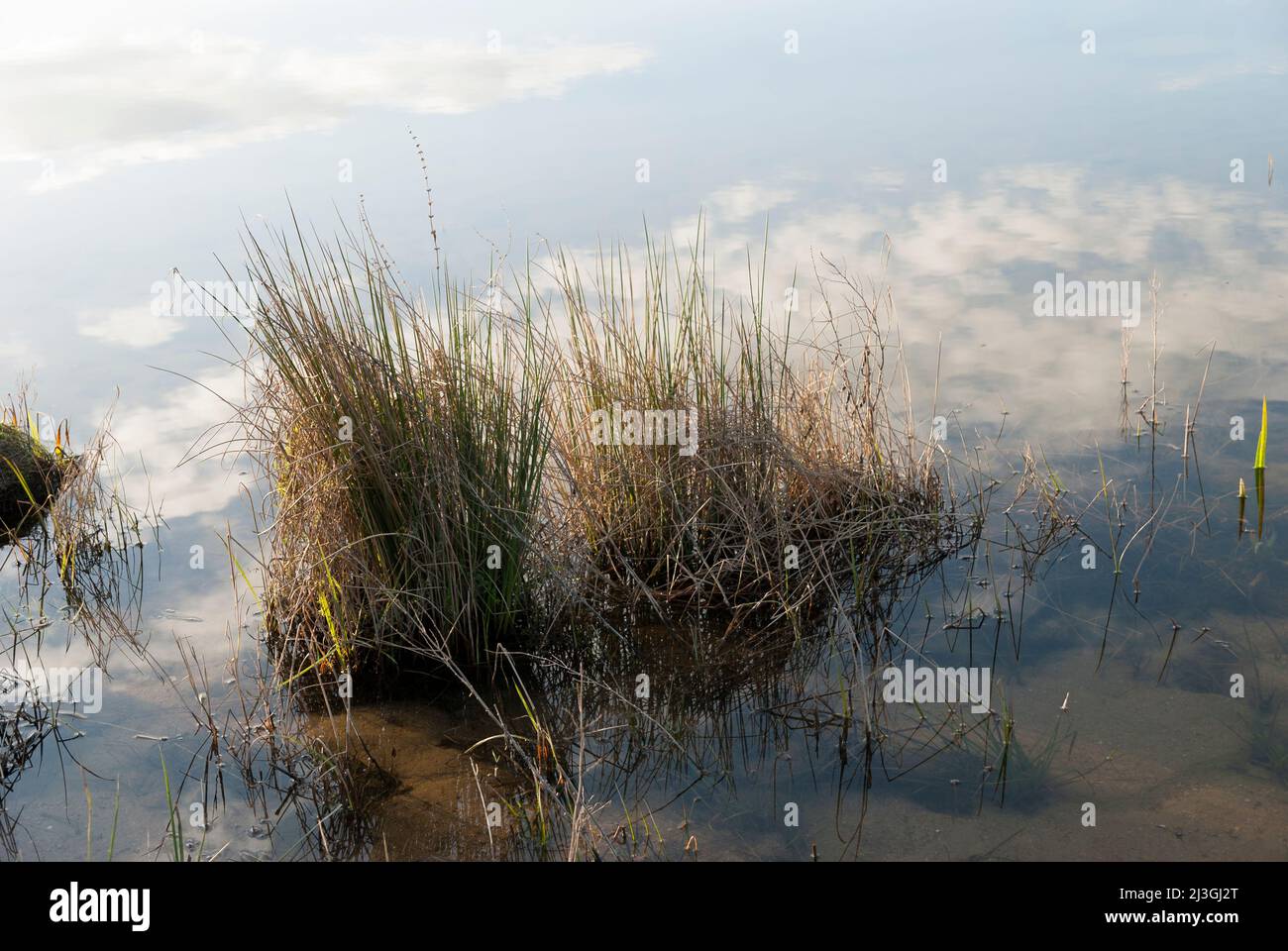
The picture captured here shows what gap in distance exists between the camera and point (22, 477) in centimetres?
555

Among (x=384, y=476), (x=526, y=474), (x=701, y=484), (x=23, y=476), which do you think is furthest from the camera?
(x=23, y=476)

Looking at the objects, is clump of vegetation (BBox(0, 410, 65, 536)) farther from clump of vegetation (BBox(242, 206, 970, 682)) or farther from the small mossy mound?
clump of vegetation (BBox(242, 206, 970, 682))

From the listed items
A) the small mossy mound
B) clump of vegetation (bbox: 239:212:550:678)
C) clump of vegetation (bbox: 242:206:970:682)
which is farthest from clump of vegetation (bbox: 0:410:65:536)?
clump of vegetation (bbox: 239:212:550:678)

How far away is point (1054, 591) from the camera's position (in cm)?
440

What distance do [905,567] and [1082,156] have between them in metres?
6.41

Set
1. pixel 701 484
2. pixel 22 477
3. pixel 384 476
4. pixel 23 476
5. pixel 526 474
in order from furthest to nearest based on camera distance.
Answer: pixel 23 476 → pixel 22 477 → pixel 701 484 → pixel 526 474 → pixel 384 476

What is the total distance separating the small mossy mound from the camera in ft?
18.5

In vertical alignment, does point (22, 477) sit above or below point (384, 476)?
below

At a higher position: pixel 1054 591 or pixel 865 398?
pixel 865 398

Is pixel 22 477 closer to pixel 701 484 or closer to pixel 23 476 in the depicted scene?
pixel 23 476

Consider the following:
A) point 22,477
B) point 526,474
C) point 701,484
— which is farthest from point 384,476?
point 22,477

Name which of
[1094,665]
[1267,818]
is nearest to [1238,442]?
[1094,665]
